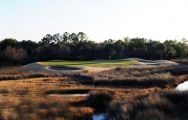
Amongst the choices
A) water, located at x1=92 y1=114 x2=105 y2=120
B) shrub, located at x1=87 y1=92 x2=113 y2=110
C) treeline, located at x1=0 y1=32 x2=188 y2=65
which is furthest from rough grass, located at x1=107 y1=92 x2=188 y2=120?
treeline, located at x1=0 y1=32 x2=188 y2=65

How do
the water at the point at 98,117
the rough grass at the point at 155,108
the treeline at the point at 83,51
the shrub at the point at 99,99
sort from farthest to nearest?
the treeline at the point at 83,51 < the shrub at the point at 99,99 < the water at the point at 98,117 < the rough grass at the point at 155,108

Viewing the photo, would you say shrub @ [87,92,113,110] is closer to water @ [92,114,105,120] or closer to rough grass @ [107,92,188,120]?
water @ [92,114,105,120]

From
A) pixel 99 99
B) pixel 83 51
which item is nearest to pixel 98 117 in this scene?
pixel 99 99

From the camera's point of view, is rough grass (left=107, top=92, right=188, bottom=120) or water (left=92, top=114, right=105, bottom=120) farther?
water (left=92, top=114, right=105, bottom=120)

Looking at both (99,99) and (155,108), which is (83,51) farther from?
(155,108)

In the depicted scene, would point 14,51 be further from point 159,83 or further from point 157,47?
point 159,83

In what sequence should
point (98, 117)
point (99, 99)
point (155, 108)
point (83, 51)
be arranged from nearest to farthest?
point (155, 108)
point (98, 117)
point (99, 99)
point (83, 51)

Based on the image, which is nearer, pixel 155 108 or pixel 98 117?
pixel 155 108

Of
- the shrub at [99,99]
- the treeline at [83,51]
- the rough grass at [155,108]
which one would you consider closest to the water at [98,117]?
the rough grass at [155,108]

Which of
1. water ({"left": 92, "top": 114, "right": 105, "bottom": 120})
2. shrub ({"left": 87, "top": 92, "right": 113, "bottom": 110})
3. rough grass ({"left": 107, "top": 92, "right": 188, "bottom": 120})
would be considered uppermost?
rough grass ({"left": 107, "top": 92, "right": 188, "bottom": 120})

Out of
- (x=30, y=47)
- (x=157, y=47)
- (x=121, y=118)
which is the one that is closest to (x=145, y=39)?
(x=157, y=47)

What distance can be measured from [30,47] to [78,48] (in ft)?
34.4

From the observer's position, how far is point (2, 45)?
339ft

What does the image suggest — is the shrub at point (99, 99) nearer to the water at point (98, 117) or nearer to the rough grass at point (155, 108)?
the water at point (98, 117)
